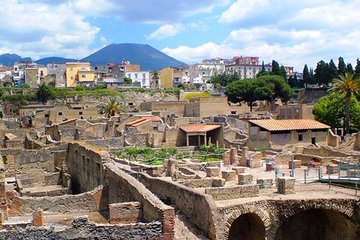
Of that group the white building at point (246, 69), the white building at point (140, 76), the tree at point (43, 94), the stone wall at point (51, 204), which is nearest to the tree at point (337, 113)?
the stone wall at point (51, 204)

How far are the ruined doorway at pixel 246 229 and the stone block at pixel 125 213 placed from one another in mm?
5752

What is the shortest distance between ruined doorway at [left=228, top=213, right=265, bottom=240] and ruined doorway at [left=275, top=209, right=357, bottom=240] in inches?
31.4

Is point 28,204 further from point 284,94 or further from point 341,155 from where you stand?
point 284,94

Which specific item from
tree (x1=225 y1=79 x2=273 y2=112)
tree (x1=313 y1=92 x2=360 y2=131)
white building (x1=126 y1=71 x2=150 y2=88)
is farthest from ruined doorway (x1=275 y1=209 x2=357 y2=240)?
white building (x1=126 y1=71 x2=150 y2=88)

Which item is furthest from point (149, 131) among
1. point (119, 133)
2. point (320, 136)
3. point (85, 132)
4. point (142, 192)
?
point (142, 192)

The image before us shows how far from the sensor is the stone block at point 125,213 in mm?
16562

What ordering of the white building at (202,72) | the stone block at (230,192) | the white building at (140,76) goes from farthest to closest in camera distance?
the white building at (202,72)
the white building at (140,76)
the stone block at (230,192)

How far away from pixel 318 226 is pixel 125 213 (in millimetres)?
10235

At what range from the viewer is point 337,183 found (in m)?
24.5

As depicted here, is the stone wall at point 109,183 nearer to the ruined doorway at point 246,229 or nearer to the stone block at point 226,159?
the ruined doorway at point 246,229

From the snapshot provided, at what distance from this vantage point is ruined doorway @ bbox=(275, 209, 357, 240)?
2170cm

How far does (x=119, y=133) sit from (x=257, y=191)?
104 feet

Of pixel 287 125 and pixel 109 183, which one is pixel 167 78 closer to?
pixel 287 125

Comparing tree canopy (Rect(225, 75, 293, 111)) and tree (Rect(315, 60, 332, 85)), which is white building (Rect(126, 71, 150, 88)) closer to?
tree (Rect(315, 60, 332, 85))
